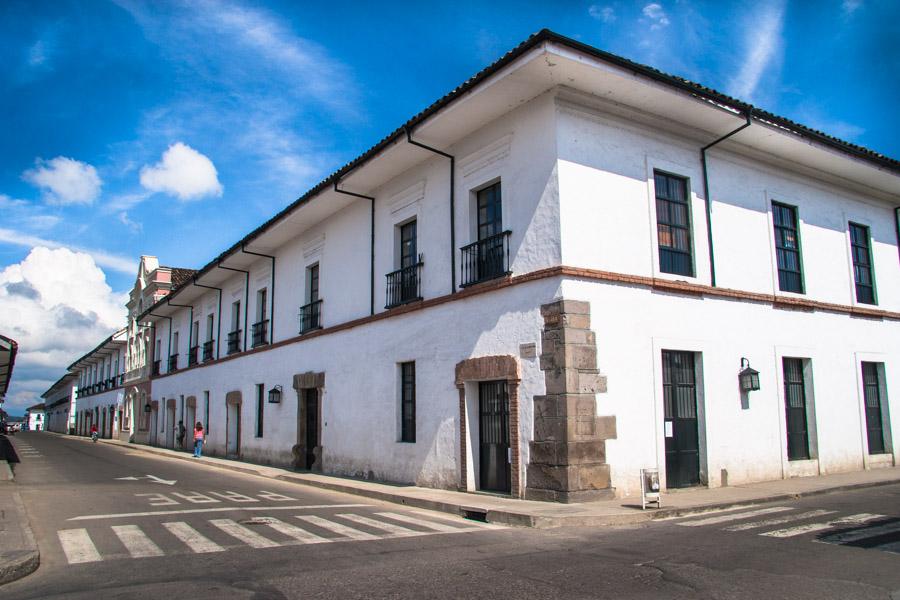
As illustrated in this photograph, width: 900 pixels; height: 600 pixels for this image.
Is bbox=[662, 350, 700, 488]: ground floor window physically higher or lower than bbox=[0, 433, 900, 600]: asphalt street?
higher

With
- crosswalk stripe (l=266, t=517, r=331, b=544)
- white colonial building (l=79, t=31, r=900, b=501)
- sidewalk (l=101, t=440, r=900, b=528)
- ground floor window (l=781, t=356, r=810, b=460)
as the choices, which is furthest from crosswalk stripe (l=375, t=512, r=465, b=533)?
ground floor window (l=781, t=356, r=810, b=460)

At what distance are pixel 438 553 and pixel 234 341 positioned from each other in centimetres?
2032

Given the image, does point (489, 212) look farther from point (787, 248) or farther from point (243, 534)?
point (243, 534)

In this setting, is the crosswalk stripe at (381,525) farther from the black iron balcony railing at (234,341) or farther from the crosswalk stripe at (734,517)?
the black iron balcony railing at (234,341)

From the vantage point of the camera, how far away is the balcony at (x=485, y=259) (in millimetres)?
12312

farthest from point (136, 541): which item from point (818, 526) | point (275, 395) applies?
point (275, 395)

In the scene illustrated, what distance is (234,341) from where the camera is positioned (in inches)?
1016

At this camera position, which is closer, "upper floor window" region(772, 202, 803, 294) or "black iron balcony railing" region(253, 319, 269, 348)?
"upper floor window" region(772, 202, 803, 294)

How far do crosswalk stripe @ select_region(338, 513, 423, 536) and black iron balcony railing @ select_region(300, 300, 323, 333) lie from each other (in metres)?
9.37

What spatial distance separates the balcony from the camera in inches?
485

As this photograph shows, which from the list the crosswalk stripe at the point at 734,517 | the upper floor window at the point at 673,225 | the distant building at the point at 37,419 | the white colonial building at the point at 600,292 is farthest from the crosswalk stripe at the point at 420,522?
the distant building at the point at 37,419

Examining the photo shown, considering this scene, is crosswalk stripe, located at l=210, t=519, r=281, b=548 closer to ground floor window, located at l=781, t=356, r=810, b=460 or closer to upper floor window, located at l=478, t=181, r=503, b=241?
upper floor window, located at l=478, t=181, r=503, b=241

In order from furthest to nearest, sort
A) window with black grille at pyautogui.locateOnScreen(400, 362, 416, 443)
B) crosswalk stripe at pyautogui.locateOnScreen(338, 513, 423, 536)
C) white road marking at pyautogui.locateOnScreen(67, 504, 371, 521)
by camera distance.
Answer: window with black grille at pyautogui.locateOnScreen(400, 362, 416, 443)
white road marking at pyautogui.locateOnScreen(67, 504, 371, 521)
crosswalk stripe at pyautogui.locateOnScreen(338, 513, 423, 536)

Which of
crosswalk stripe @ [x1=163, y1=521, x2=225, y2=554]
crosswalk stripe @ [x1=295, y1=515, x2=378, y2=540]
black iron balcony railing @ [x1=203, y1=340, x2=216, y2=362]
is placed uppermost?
black iron balcony railing @ [x1=203, y1=340, x2=216, y2=362]
